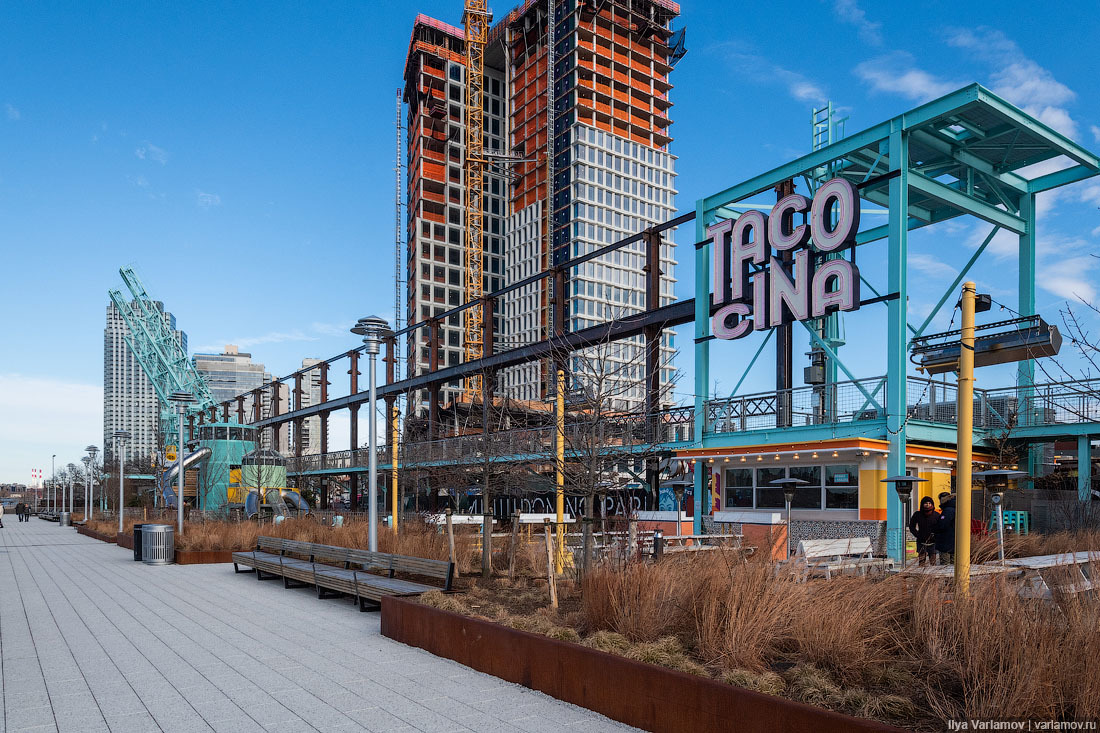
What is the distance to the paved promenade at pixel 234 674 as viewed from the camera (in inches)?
246

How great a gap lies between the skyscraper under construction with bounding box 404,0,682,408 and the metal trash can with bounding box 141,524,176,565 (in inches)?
3093

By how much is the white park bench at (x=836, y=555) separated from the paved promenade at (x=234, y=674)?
11.6 feet

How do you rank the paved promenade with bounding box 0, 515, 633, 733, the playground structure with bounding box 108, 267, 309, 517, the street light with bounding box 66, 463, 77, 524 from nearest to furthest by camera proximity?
the paved promenade with bounding box 0, 515, 633, 733 < the playground structure with bounding box 108, 267, 309, 517 < the street light with bounding box 66, 463, 77, 524

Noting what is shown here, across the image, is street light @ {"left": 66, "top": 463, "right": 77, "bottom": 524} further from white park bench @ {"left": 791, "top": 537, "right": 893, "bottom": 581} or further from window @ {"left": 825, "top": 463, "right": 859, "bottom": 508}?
white park bench @ {"left": 791, "top": 537, "right": 893, "bottom": 581}

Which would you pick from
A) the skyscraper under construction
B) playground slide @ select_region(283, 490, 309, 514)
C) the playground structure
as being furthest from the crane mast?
playground slide @ select_region(283, 490, 309, 514)

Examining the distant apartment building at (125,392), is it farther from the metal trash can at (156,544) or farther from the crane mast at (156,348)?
the metal trash can at (156,544)

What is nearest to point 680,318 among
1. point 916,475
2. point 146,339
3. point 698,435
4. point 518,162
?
point 698,435

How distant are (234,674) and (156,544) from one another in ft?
44.5

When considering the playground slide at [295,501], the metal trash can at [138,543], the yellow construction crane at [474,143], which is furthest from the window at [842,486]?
the yellow construction crane at [474,143]

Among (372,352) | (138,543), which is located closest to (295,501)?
(138,543)

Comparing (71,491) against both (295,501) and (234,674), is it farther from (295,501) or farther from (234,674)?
(234,674)

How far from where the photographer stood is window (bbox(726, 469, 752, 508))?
2203cm

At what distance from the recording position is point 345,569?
44.9 feet

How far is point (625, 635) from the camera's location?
23.0 ft
